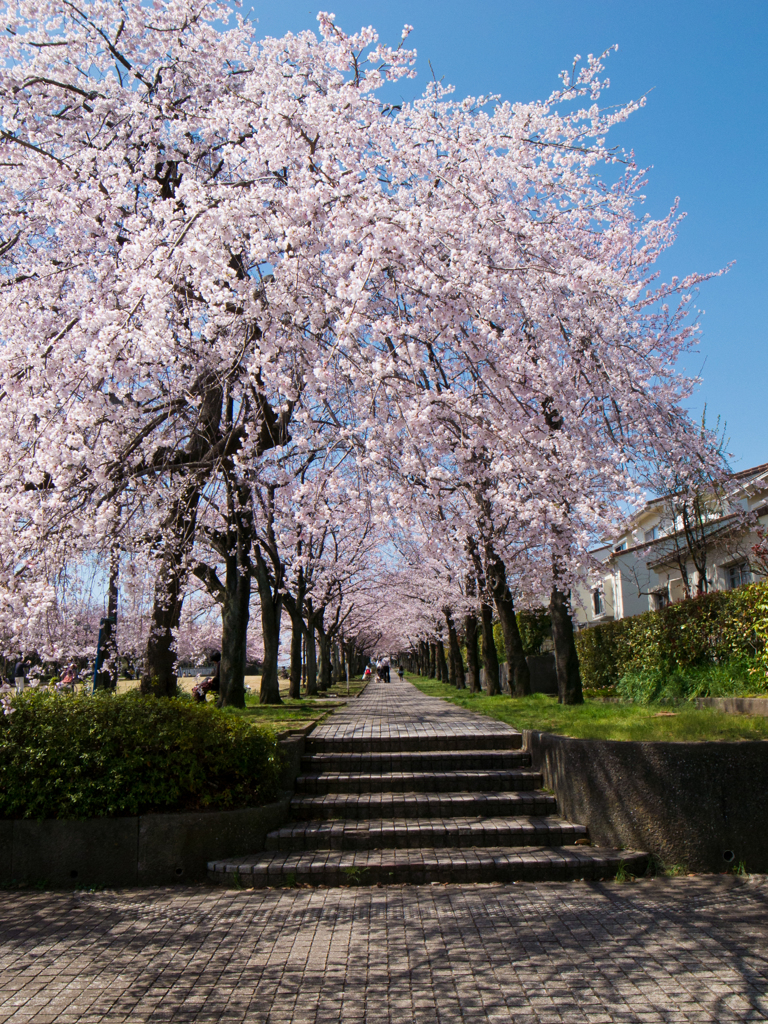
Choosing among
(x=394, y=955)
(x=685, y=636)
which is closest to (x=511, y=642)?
(x=685, y=636)

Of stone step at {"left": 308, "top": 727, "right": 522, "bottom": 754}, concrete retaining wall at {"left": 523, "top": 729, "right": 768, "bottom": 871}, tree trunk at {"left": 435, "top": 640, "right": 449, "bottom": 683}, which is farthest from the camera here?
→ tree trunk at {"left": 435, "top": 640, "right": 449, "bottom": 683}

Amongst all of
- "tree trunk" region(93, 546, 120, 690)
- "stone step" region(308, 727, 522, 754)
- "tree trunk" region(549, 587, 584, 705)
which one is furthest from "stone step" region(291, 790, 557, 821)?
"tree trunk" region(549, 587, 584, 705)

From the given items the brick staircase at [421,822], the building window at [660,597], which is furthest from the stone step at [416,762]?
the building window at [660,597]

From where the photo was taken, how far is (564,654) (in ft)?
44.3

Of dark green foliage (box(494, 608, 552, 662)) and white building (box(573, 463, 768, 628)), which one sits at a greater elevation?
white building (box(573, 463, 768, 628))

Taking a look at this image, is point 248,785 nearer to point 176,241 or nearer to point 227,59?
point 176,241

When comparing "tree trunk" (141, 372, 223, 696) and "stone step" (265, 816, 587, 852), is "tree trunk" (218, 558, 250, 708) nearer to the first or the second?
"tree trunk" (141, 372, 223, 696)

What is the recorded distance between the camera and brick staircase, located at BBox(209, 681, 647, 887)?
17.5 feet

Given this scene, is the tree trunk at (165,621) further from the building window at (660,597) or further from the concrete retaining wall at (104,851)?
the building window at (660,597)

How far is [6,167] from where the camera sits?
285 inches

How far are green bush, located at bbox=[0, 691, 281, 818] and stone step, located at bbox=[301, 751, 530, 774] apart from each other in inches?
56.4

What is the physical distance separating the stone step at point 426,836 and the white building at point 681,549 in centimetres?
420

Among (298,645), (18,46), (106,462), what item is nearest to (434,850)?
(106,462)

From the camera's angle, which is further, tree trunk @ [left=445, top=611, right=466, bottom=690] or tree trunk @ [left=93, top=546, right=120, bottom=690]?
tree trunk @ [left=445, top=611, right=466, bottom=690]
